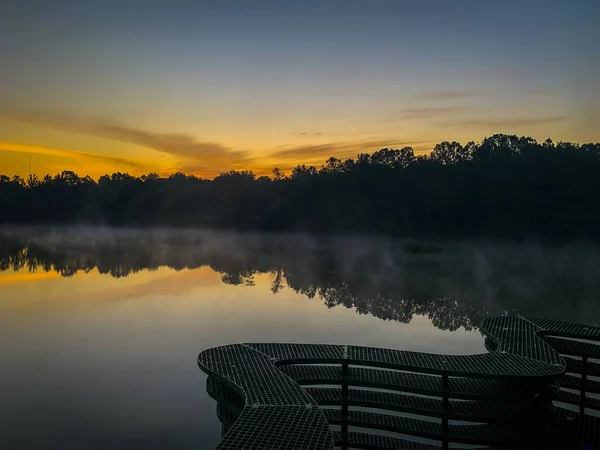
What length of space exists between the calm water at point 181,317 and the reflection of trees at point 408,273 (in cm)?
13

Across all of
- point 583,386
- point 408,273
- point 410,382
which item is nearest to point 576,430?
point 583,386

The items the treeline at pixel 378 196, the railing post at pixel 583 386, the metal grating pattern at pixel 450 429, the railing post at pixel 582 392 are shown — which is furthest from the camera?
the treeline at pixel 378 196


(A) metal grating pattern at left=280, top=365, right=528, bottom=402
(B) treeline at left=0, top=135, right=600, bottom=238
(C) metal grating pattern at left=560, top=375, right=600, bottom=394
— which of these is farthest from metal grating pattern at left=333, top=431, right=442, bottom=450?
(B) treeline at left=0, top=135, right=600, bottom=238

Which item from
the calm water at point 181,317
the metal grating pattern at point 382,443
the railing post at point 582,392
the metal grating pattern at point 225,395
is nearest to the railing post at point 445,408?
the metal grating pattern at point 382,443

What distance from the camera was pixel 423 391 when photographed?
8.18 m

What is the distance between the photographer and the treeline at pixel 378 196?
48.8 meters

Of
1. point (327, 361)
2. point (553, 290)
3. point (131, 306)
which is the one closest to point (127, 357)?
point (327, 361)

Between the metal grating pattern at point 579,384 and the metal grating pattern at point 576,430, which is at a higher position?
the metal grating pattern at point 579,384

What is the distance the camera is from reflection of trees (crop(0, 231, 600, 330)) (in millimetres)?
18953

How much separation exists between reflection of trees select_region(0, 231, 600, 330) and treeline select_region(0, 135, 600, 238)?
443 centimetres

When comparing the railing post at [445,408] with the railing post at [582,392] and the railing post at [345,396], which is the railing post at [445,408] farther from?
the railing post at [582,392]

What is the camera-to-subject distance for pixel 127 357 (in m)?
11.9

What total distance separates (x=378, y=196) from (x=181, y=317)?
46.6 m

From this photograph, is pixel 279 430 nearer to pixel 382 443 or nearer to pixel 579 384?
pixel 382 443
